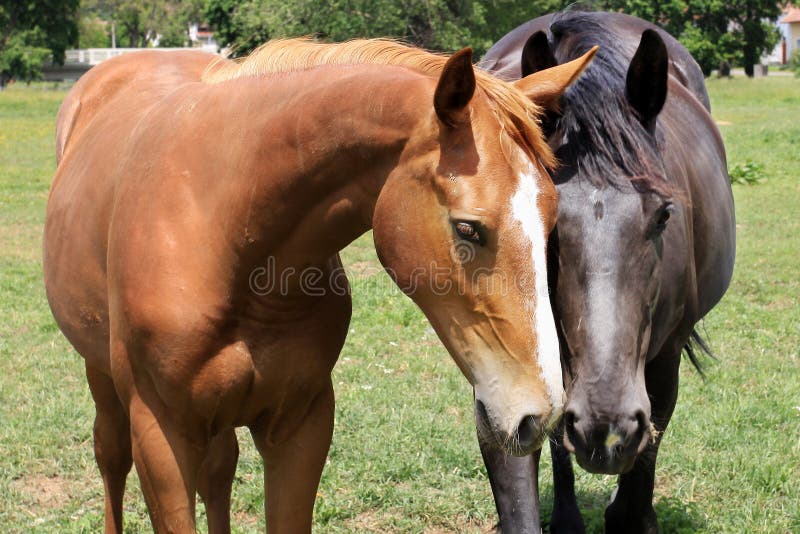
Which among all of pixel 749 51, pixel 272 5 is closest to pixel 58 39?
pixel 272 5

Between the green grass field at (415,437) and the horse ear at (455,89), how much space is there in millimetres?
2193

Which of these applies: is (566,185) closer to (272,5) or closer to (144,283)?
(144,283)

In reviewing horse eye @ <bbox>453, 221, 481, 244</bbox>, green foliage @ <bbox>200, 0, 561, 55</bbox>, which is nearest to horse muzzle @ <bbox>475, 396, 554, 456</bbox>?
horse eye @ <bbox>453, 221, 481, 244</bbox>

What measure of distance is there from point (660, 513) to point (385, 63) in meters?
2.42

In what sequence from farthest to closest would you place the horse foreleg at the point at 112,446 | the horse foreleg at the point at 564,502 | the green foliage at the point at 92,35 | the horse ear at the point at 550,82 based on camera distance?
1. the green foliage at the point at 92,35
2. the horse foreleg at the point at 564,502
3. the horse foreleg at the point at 112,446
4. the horse ear at the point at 550,82

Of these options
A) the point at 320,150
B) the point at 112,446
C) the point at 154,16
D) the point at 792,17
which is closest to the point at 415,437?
the point at 112,446

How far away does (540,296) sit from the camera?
207 centimetres

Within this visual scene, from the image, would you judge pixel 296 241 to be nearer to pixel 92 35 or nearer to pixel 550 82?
pixel 550 82

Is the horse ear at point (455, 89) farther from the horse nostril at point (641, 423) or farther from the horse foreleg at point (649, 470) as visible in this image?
the horse foreleg at point (649, 470)

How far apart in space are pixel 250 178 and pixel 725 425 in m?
3.10

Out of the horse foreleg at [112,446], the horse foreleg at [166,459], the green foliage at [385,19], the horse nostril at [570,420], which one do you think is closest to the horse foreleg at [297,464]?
the horse foreleg at [166,459]

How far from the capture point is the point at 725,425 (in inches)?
183

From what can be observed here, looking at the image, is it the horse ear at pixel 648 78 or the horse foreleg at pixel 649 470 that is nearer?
the horse ear at pixel 648 78

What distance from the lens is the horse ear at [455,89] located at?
203 centimetres
